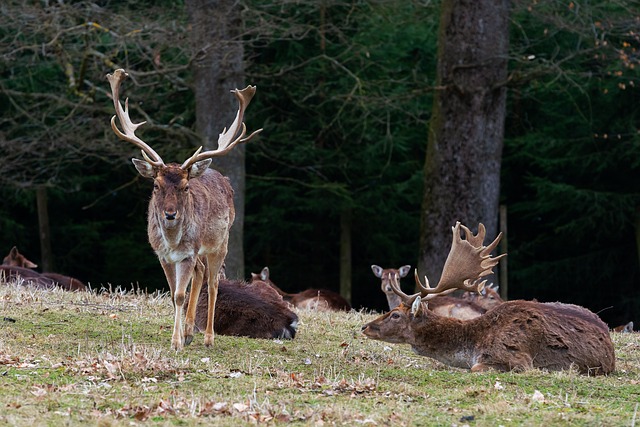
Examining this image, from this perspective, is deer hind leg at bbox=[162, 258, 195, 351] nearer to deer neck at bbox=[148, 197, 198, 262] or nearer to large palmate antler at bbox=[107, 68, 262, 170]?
deer neck at bbox=[148, 197, 198, 262]

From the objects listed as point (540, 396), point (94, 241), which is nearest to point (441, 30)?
point (540, 396)

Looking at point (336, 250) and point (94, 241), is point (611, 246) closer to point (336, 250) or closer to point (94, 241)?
point (336, 250)

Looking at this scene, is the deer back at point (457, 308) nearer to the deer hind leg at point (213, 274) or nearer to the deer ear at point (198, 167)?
the deer hind leg at point (213, 274)

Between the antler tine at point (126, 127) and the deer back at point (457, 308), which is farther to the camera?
the deer back at point (457, 308)

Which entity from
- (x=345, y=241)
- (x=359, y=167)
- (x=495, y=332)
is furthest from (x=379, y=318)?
(x=345, y=241)

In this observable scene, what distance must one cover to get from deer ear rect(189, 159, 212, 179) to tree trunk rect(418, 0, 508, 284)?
335 inches

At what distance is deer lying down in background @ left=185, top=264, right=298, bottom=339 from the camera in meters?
10.4

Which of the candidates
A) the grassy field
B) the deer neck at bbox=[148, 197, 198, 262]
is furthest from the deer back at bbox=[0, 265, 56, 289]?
the deer neck at bbox=[148, 197, 198, 262]

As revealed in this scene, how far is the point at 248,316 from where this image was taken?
415 inches

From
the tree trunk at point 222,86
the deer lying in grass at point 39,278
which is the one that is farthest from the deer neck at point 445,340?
the tree trunk at point 222,86

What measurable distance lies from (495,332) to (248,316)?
2.59 m

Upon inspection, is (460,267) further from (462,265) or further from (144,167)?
(144,167)

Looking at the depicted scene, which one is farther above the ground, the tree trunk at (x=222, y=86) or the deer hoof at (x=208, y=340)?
the tree trunk at (x=222, y=86)

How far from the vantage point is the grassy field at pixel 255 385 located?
6312mm
